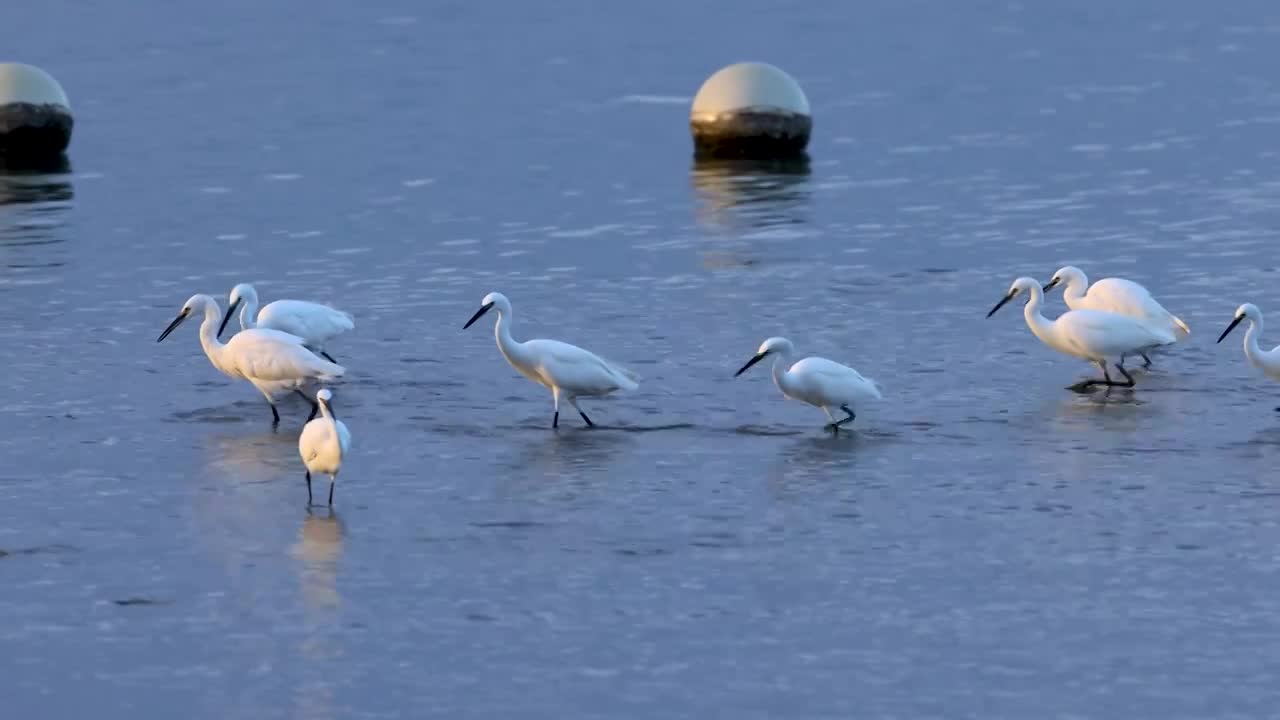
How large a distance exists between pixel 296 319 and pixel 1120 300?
718 cm

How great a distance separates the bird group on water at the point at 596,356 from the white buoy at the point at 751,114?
41.3 feet

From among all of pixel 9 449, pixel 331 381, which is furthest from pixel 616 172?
pixel 9 449

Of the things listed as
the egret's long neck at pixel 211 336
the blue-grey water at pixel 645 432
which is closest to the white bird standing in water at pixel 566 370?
the blue-grey water at pixel 645 432

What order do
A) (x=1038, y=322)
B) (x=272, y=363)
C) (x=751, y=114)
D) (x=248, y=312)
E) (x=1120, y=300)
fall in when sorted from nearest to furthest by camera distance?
(x=272, y=363) < (x=1038, y=322) < (x=248, y=312) < (x=1120, y=300) < (x=751, y=114)

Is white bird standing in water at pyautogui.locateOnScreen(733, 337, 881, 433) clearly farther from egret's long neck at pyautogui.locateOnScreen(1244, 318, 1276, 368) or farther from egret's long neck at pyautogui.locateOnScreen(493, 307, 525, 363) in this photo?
egret's long neck at pyautogui.locateOnScreen(1244, 318, 1276, 368)

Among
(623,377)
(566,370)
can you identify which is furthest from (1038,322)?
(566,370)

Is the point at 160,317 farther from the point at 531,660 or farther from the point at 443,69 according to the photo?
the point at 443,69

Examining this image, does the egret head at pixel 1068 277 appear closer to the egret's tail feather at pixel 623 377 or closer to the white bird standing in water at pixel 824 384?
the white bird standing in water at pixel 824 384

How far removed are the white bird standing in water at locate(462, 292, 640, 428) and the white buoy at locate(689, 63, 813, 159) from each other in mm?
14909

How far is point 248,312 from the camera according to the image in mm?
21766

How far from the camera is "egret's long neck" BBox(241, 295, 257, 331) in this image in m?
21.7

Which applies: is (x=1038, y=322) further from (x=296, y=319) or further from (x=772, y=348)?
(x=296, y=319)

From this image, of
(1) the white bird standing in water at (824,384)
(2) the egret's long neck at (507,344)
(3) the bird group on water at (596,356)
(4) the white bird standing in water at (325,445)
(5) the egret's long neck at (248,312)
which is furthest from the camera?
(5) the egret's long neck at (248,312)

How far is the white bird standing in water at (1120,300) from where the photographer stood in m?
21.8
